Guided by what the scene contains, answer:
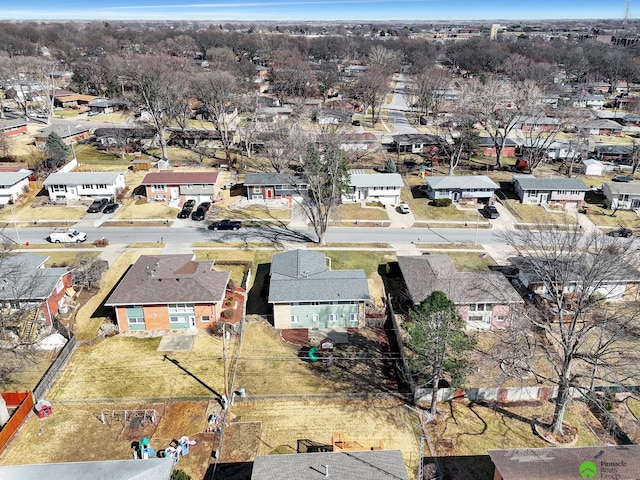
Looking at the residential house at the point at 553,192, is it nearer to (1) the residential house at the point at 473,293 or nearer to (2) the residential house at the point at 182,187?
(1) the residential house at the point at 473,293

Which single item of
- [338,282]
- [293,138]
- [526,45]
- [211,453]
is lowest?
[211,453]

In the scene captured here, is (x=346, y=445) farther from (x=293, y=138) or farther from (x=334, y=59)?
(x=334, y=59)

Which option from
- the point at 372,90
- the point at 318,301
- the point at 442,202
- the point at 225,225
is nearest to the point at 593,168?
the point at 442,202

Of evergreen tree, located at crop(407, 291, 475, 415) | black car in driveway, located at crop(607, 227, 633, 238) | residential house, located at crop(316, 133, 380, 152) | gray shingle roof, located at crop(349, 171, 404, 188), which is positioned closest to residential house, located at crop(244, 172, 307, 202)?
gray shingle roof, located at crop(349, 171, 404, 188)

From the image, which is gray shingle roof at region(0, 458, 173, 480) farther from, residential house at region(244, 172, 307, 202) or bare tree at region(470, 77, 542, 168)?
bare tree at region(470, 77, 542, 168)

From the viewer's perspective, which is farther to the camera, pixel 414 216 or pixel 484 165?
pixel 484 165

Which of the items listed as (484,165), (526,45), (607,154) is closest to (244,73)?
(484,165)

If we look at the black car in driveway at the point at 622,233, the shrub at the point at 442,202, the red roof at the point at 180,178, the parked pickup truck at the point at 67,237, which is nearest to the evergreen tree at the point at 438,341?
the black car in driveway at the point at 622,233

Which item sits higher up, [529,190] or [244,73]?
[244,73]

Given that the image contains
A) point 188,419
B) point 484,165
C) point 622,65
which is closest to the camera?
point 188,419
